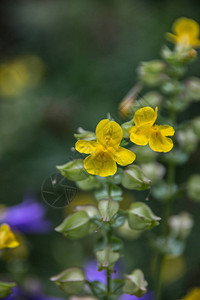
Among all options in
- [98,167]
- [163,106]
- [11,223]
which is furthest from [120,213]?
[11,223]

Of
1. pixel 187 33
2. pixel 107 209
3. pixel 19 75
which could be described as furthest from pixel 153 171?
pixel 19 75

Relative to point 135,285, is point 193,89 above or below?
above

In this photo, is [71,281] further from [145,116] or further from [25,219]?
[25,219]

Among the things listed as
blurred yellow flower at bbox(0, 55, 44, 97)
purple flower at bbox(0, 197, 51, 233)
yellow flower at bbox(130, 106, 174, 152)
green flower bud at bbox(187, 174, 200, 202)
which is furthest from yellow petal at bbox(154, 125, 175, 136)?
blurred yellow flower at bbox(0, 55, 44, 97)

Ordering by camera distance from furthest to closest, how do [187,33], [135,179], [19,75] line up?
[19,75] < [187,33] < [135,179]

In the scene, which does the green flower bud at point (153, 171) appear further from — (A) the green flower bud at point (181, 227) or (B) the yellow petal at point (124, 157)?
(B) the yellow petal at point (124, 157)

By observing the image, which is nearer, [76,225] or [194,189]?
[76,225]

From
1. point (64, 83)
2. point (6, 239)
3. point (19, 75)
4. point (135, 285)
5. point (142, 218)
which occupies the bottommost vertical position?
point (135, 285)
